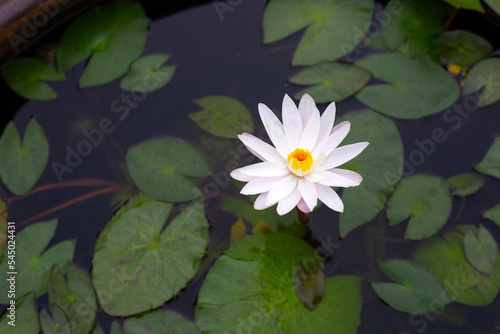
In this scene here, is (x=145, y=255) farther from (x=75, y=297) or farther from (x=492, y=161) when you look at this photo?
(x=492, y=161)

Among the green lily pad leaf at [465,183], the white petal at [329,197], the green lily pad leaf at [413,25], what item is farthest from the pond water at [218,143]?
the white petal at [329,197]

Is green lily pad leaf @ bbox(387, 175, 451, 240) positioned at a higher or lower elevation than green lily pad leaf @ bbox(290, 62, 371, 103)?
lower

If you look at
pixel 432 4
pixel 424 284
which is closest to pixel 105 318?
pixel 424 284

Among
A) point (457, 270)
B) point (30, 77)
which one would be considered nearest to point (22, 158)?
point (30, 77)

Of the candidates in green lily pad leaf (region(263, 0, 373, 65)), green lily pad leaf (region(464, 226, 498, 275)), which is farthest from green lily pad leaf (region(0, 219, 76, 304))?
green lily pad leaf (region(464, 226, 498, 275))

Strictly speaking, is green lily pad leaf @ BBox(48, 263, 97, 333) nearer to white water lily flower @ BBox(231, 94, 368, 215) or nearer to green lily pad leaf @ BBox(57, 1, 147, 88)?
white water lily flower @ BBox(231, 94, 368, 215)

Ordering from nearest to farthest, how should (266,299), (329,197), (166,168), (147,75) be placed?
(329,197)
(266,299)
(166,168)
(147,75)

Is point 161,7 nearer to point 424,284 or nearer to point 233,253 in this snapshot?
point 233,253
